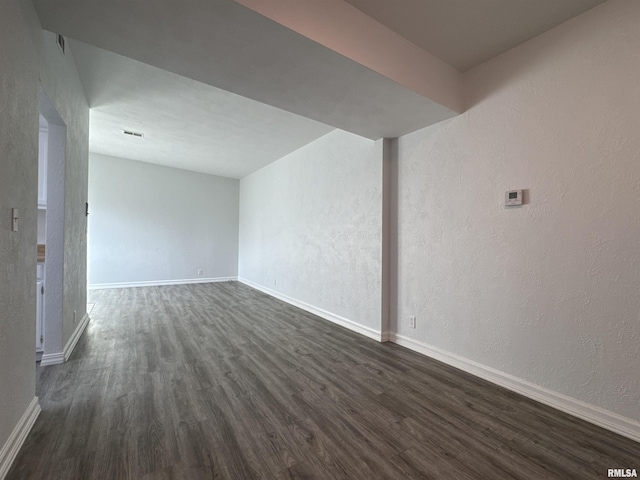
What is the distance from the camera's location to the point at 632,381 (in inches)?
67.0

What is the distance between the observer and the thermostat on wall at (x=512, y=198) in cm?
220

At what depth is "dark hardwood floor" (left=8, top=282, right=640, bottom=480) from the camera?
56.5 inches

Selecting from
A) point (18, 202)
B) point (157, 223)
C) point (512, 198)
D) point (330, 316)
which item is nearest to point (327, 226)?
point (330, 316)

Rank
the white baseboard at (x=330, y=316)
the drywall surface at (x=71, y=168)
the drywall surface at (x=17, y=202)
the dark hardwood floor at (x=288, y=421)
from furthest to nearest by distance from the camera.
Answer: the white baseboard at (x=330, y=316) < the drywall surface at (x=71, y=168) < the dark hardwood floor at (x=288, y=421) < the drywall surface at (x=17, y=202)

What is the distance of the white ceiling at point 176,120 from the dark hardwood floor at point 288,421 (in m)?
2.87

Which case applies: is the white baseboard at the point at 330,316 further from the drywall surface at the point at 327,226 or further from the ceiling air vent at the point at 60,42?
the ceiling air vent at the point at 60,42

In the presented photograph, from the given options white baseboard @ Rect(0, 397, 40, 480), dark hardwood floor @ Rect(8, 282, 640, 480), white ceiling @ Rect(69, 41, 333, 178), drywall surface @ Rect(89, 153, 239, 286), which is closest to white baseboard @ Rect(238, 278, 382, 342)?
dark hardwood floor @ Rect(8, 282, 640, 480)

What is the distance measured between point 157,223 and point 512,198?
7.09 meters

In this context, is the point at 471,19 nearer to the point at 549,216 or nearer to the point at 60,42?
the point at 549,216

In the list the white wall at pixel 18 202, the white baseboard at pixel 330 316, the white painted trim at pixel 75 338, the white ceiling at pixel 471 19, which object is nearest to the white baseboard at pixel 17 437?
the white wall at pixel 18 202

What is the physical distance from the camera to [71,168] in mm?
2746

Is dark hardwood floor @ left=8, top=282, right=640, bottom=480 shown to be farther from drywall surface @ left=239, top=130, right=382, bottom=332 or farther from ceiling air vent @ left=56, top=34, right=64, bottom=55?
ceiling air vent @ left=56, top=34, right=64, bottom=55

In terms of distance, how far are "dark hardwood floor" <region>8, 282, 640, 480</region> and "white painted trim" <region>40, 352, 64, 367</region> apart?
0.09 metres

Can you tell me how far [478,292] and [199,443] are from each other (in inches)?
92.5
